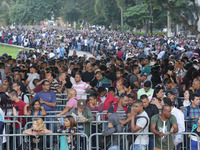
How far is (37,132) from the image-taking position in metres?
8.70

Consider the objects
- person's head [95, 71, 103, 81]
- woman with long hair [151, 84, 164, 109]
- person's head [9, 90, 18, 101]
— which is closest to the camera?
woman with long hair [151, 84, 164, 109]

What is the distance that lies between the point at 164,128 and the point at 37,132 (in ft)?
7.59

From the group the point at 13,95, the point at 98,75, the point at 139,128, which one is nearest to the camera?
the point at 139,128

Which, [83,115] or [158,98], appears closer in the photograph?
[83,115]

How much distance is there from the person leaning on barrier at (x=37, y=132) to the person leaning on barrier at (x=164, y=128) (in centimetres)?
193

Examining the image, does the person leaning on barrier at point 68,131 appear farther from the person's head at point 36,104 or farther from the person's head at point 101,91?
the person's head at point 101,91

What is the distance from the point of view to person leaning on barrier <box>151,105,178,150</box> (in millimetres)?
8664

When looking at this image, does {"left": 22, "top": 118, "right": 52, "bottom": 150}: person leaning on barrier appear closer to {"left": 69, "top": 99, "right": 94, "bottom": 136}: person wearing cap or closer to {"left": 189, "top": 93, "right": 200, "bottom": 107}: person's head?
{"left": 69, "top": 99, "right": 94, "bottom": 136}: person wearing cap

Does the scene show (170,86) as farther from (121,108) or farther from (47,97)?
(47,97)

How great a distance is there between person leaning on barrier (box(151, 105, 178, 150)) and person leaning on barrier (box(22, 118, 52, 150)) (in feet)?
6.35

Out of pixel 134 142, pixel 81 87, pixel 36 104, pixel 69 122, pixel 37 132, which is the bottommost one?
pixel 134 142

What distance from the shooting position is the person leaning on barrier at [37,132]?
28.5ft

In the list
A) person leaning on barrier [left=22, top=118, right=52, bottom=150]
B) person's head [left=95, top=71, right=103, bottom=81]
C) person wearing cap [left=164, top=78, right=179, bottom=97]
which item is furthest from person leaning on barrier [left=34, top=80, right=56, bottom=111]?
person's head [left=95, top=71, right=103, bottom=81]

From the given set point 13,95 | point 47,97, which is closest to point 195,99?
point 47,97
